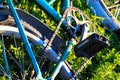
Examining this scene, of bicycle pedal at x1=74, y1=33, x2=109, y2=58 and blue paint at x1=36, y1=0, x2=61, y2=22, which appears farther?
blue paint at x1=36, y1=0, x2=61, y2=22

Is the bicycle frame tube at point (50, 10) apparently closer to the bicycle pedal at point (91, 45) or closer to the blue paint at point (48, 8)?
the blue paint at point (48, 8)

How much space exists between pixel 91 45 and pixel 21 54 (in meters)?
0.98

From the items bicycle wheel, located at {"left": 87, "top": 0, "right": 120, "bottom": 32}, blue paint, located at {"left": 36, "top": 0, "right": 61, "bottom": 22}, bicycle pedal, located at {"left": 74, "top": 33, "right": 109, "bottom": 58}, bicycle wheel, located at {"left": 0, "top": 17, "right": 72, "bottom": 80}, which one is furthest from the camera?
bicycle wheel, located at {"left": 87, "top": 0, "right": 120, "bottom": 32}

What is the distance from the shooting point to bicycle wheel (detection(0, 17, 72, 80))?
153 inches

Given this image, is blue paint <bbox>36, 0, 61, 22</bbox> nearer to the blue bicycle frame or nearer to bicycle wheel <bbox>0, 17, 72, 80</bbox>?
the blue bicycle frame

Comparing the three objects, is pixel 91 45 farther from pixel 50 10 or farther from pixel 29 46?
pixel 50 10

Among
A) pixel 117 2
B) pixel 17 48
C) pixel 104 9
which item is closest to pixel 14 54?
pixel 17 48

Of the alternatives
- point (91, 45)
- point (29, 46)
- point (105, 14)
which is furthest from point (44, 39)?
point (105, 14)

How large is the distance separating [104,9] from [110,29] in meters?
0.28

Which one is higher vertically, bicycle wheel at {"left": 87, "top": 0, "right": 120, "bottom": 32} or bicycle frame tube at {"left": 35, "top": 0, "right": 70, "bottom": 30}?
bicycle frame tube at {"left": 35, "top": 0, "right": 70, "bottom": 30}

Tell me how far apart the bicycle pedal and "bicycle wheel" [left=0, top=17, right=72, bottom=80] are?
45 centimetres

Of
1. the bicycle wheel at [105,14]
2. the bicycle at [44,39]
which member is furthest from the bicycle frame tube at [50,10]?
the bicycle wheel at [105,14]

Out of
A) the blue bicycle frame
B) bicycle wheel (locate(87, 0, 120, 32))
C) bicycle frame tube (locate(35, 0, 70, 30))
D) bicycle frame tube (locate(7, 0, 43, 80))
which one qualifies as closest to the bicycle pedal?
the blue bicycle frame

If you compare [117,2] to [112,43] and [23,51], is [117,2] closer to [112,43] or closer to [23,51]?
[112,43]
